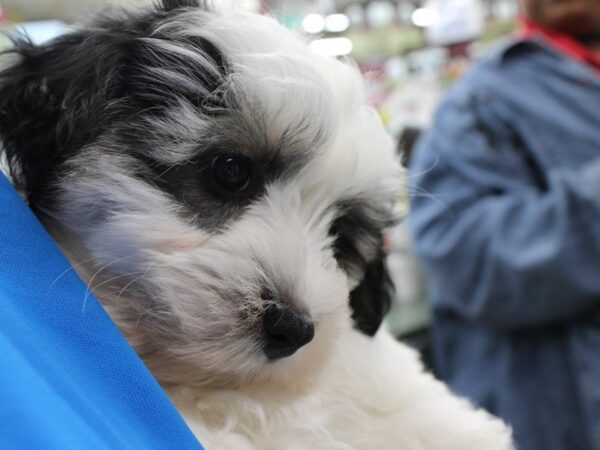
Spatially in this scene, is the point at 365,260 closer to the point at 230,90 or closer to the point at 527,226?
the point at 230,90

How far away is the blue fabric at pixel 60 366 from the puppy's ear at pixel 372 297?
57cm

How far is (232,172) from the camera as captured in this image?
964 mm

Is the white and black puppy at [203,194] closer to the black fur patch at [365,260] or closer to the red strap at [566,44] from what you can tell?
the black fur patch at [365,260]

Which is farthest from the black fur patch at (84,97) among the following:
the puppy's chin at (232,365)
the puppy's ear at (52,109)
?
the puppy's chin at (232,365)

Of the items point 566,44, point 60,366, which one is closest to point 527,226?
point 566,44

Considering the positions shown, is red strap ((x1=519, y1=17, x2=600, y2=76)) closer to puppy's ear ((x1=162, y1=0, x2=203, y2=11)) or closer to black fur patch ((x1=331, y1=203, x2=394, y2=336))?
black fur patch ((x1=331, y1=203, x2=394, y2=336))

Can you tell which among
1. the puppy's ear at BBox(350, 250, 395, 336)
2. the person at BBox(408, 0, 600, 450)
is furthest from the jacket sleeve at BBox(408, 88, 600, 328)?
the puppy's ear at BBox(350, 250, 395, 336)

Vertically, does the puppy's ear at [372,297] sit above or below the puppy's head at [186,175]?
below

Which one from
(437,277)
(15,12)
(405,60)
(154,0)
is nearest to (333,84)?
(154,0)

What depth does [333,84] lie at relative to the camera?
104cm

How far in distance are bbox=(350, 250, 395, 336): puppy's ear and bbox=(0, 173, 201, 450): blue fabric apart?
0.57m

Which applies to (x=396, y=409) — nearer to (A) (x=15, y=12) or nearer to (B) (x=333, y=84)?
(B) (x=333, y=84)

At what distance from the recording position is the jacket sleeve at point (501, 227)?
1.80 meters

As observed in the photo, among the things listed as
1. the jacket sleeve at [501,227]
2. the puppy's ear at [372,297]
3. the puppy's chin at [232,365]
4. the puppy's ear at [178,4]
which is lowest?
the jacket sleeve at [501,227]
